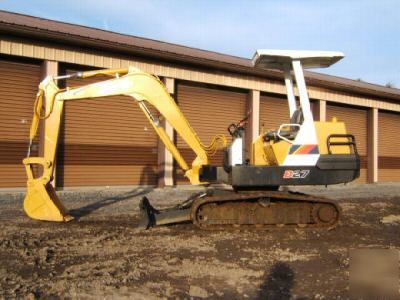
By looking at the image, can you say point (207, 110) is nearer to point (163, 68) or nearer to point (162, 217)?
point (163, 68)

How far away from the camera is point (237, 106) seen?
59.5 feet

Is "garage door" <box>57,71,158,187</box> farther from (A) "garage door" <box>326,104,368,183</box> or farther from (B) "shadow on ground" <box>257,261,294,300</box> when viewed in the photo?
(A) "garage door" <box>326,104,368,183</box>

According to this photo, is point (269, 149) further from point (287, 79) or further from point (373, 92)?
point (373, 92)

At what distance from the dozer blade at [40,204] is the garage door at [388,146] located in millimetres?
18801

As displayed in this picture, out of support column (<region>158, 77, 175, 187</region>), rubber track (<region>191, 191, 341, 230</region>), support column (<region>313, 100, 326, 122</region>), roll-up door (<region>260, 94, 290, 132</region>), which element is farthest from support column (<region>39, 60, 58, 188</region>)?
support column (<region>313, 100, 326, 122</region>)

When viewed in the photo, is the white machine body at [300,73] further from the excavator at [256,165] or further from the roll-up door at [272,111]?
the roll-up door at [272,111]

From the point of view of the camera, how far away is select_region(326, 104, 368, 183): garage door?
2204cm

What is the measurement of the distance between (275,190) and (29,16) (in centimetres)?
1276

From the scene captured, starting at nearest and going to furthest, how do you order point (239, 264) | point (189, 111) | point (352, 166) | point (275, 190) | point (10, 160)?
1. point (239, 264)
2. point (352, 166)
3. point (275, 190)
4. point (10, 160)
5. point (189, 111)

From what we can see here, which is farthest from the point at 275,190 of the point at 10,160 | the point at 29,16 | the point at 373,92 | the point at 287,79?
the point at 373,92

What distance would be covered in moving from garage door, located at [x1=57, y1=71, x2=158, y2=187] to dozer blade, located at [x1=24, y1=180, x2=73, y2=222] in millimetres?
5896

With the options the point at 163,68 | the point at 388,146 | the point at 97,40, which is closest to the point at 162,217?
the point at 97,40

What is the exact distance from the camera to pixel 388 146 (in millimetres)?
23953

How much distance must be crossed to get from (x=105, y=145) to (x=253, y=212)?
8.29 metres
